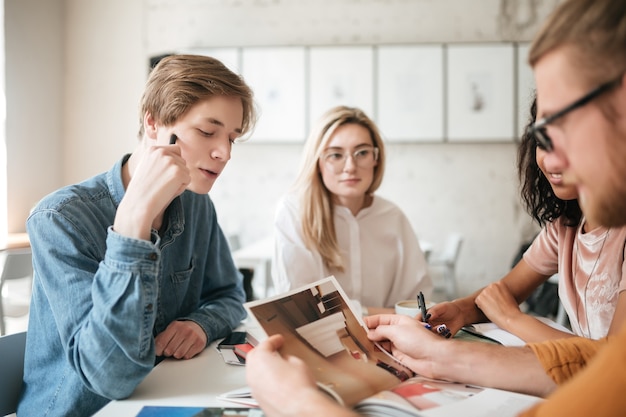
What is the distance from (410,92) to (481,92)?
670 mm

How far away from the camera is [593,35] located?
677mm

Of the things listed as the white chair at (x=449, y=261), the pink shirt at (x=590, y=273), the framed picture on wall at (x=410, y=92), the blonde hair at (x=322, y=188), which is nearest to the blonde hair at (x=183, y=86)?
the blonde hair at (x=322, y=188)

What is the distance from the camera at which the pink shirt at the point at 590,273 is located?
1298mm

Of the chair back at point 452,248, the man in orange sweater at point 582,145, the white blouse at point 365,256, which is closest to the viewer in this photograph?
the man in orange sweater at point 582,145

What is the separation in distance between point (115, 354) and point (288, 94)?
4176mm

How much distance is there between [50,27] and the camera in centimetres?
478

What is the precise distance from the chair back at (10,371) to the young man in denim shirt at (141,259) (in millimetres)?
26

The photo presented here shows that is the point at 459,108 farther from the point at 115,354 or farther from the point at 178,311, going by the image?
the point at 115,354

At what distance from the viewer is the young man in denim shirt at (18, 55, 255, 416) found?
0.94 m

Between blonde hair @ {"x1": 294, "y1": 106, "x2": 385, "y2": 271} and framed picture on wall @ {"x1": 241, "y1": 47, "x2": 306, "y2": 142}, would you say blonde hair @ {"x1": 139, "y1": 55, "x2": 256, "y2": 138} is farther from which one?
framed picture on wall @ {"x1": 241, "y1": 47, "x2": 306, "y2": 142}

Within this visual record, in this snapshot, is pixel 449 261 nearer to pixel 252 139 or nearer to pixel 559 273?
pixel 252 139

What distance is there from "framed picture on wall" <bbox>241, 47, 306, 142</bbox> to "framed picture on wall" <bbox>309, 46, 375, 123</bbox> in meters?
0.12

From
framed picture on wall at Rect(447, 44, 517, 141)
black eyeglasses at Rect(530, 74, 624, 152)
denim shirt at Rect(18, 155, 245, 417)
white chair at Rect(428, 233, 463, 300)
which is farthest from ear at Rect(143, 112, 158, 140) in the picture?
framed picture on wall at Rect(447, 44, 517, 141)

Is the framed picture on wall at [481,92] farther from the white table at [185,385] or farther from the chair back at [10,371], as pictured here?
the chair back at [10,371]
